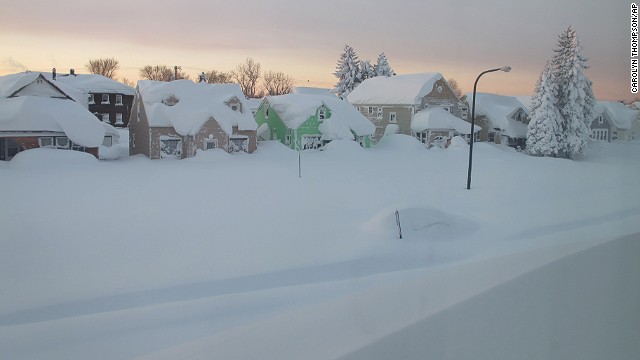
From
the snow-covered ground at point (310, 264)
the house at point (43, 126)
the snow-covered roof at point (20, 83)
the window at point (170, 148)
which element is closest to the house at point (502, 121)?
the snow-covered ground at point (310, 264)

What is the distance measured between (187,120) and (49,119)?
25.0ft

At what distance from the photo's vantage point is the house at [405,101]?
41781mm

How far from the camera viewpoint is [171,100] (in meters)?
32.3

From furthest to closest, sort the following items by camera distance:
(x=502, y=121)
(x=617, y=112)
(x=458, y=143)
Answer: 1. (x=502, y=121)
2. (x=458, y=143)
3. (x=617, y=112)

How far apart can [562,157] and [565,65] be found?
6367mm

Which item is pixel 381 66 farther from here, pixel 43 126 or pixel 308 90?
pixel 43 126

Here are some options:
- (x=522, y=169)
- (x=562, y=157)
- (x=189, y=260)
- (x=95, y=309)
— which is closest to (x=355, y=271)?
(x=189, y=260)

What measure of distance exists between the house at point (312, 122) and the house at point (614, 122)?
17343 millimetres

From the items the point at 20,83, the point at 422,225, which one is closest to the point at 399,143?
the point at 422,225

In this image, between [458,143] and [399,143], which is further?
[458,143]

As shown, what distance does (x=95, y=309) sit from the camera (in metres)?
8.81

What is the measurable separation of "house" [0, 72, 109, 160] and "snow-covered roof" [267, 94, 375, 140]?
13326 millimetres

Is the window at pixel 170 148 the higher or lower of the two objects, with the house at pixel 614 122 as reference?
lower

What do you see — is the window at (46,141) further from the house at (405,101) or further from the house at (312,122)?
the house at (405,101)
